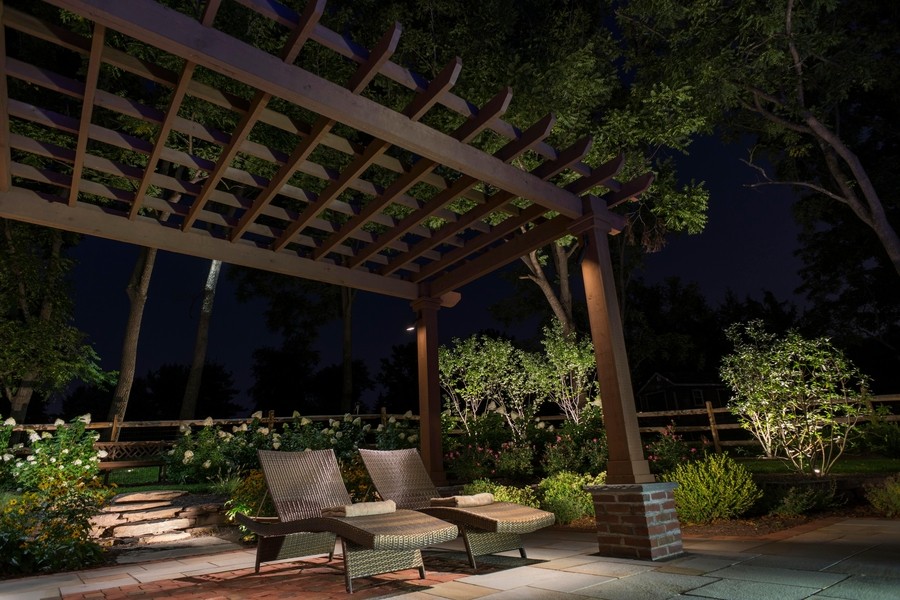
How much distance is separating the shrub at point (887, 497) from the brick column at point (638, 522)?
9.58 ft

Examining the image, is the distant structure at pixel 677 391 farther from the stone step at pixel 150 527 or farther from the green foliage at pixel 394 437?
the stone step at pixel 150 527

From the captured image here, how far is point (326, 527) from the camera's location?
3.37 m

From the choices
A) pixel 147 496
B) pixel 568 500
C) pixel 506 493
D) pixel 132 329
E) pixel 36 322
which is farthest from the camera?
pixel 132 329

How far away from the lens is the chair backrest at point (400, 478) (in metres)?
4.48

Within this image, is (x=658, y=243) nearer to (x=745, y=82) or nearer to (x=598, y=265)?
(x=745, y=82)

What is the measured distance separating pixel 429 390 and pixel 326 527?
10.8 ft

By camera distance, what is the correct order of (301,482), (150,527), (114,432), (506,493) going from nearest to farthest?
1. (301,482)
2. (150,527)
3. (506,493)
4. (114,432)

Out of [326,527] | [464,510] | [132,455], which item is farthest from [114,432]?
[464,510]

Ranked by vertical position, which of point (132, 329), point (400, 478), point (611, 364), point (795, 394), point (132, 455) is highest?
point (132, 329)

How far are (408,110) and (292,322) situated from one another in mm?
17976

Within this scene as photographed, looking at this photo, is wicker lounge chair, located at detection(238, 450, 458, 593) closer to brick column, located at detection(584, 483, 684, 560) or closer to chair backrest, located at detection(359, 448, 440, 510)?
chair backrest, located at detection(359, 448, 440, 510)

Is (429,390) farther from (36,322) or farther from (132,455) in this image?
(36,322)

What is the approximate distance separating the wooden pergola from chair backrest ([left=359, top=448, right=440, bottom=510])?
5.22ft

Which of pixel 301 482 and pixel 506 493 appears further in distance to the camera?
pixel 506 493
